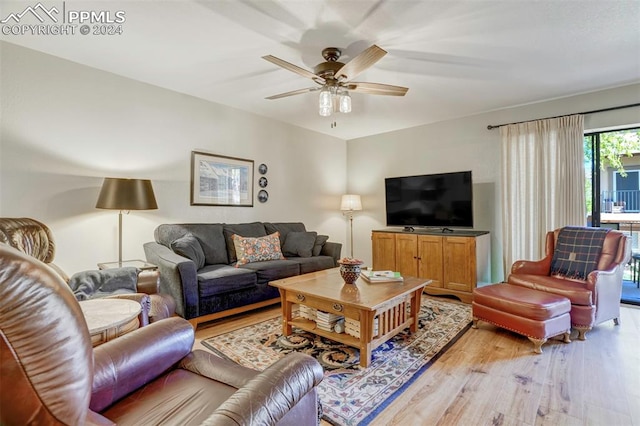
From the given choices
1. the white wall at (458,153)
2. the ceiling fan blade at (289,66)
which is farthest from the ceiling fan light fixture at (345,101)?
the white wall at (458,153)

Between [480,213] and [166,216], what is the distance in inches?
163

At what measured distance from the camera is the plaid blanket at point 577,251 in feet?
9.62

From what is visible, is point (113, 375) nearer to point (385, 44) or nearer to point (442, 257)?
point (385, 44)

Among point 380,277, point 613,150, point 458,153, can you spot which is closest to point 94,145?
point 380,277

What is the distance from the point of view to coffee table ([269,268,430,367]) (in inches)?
84.4

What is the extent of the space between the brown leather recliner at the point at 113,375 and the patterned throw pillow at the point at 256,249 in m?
2.16

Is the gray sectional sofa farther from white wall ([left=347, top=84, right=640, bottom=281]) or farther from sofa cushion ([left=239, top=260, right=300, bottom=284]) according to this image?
white wall ([left=347, top=84, right=640, bottom=281])

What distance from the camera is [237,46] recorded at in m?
2.55

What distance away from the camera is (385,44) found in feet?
8.25

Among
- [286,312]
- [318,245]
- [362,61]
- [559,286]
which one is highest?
[362,61]

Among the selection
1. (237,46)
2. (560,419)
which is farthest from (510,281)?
(237,46)

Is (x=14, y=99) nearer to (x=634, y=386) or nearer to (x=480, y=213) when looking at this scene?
(x=634, y=386)

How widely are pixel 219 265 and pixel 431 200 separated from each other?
3.05 m

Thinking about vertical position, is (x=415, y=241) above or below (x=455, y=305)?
above
